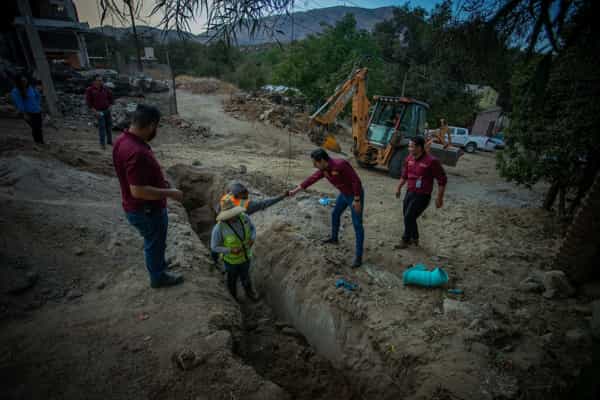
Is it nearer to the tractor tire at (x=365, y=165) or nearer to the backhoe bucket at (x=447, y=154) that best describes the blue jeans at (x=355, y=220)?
the tractor tire at (x=365, y=165)

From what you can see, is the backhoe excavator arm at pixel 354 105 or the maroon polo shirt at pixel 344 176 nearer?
the maroon polo shirt at pixel 344 176

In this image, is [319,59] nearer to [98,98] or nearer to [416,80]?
[416,80]

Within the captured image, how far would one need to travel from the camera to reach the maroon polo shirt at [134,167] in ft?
7.95

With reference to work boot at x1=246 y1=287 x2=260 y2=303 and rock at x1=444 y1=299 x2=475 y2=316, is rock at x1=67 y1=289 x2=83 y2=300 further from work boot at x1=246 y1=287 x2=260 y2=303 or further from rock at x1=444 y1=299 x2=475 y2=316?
rock at x1=444 y1=299 x2=475 y2=316

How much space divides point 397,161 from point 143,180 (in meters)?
8.38

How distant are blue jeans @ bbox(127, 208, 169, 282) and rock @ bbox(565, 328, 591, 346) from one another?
12.8 feet

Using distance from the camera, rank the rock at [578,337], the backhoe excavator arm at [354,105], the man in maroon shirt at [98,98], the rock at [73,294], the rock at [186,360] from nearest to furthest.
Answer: the rock at [186,360] → the rock at [578,337] → the rock at [73,294] → the man in maroon shirt at [98,98] → the backhoe excavator arm at [354,105]

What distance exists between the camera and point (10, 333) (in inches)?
90.1

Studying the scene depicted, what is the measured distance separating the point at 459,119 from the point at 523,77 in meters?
20.5

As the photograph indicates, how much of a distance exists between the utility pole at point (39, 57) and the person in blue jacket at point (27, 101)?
4499 mm

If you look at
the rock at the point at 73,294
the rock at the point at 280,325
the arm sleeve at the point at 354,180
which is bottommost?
the rock at the point at 280,325

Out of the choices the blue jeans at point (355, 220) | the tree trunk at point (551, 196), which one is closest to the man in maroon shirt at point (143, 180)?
the blue jeans at point (355, 220)

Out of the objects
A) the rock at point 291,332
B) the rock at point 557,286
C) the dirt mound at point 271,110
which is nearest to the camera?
the rock at point 557,286

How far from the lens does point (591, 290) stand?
3199 mm
